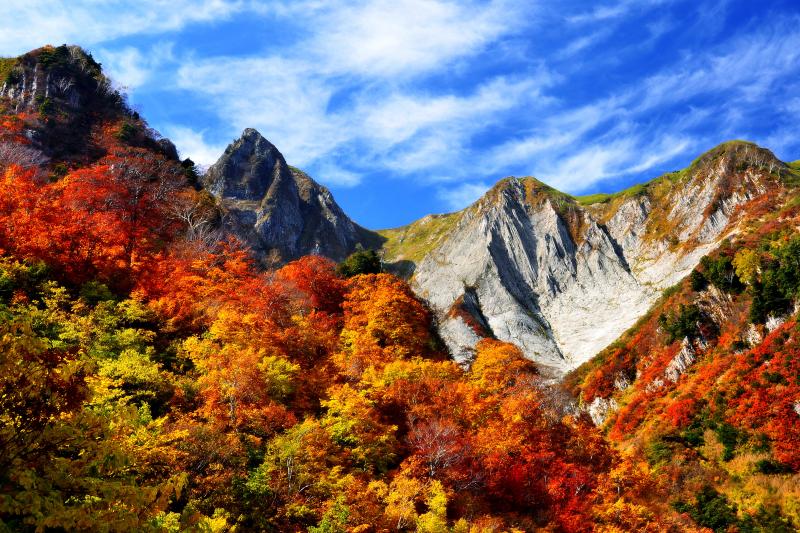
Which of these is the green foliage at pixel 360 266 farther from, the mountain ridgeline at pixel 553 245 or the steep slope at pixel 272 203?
the steep slope at pixel 272 203

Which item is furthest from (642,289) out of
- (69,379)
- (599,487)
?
(69,379)

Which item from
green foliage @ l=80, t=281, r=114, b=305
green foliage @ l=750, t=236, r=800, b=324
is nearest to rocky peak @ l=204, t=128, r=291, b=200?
green foliage @ l=80, t=281, r=114, b=305

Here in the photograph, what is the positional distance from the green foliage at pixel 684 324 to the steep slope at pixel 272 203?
81.2 metres

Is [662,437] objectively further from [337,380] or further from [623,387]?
[337,380]

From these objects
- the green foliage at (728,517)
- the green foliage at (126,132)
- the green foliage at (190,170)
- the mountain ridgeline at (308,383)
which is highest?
the green foliage at (126,132)

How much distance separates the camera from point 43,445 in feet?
26.2

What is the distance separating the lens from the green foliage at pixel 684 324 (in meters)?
50.5

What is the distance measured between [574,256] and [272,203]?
71.8 meters

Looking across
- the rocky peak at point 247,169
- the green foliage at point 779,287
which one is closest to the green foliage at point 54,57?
the rocky peak at point 247,169

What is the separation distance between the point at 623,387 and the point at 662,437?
12744mm

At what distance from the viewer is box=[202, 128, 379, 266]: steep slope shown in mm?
118062

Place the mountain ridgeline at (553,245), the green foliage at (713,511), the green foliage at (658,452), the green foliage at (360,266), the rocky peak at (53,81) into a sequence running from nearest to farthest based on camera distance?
the green foliage at (713,511) < the green foliage at (658,452) < the green foliage at (360,266) < the rocky peak at (53,81) < the mountain ridgeline at (553,245)

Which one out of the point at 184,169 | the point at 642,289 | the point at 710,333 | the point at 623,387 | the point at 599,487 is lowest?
the point at 599,487

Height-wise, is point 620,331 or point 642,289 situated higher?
point 642,289
